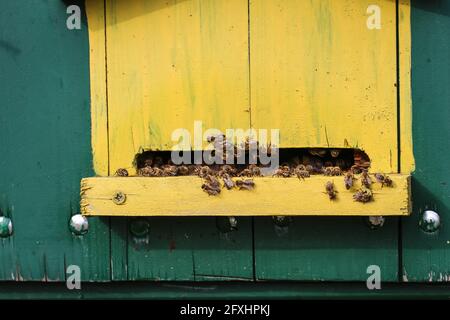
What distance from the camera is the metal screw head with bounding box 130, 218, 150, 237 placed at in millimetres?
2402

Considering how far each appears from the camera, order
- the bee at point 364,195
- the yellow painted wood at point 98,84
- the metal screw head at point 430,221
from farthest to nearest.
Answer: the yellow painted wood at point 98,84, the metal screw head at point 430,221, the bee at point 364,195

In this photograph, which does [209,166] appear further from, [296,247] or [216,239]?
[296,247]

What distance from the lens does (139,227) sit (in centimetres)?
240

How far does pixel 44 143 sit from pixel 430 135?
4.21ft

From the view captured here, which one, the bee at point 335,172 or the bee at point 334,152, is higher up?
the bee at point 334,152

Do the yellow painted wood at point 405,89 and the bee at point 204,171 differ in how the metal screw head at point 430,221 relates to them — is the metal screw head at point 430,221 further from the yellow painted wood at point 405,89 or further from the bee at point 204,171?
the bee at point 204,171

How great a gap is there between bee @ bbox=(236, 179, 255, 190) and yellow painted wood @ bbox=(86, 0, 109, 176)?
0.47 m

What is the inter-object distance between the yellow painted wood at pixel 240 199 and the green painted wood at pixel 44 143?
203 millimetres

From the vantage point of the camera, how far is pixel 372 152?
91.0 inches

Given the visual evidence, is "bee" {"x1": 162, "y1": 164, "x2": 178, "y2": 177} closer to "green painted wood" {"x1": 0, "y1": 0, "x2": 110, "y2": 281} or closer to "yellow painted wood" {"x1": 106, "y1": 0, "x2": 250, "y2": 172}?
"yellow painted wood" {"x1": 106, "y1": 0, "x2": 250, "y2": 172}

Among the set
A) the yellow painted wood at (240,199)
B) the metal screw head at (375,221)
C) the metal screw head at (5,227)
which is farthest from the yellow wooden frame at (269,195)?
the metal screw head at (5,227)

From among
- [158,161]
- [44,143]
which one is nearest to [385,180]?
[158,161]

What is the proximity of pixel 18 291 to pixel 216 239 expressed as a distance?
746 millimetres

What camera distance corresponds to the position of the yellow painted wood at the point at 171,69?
2.34 metres
